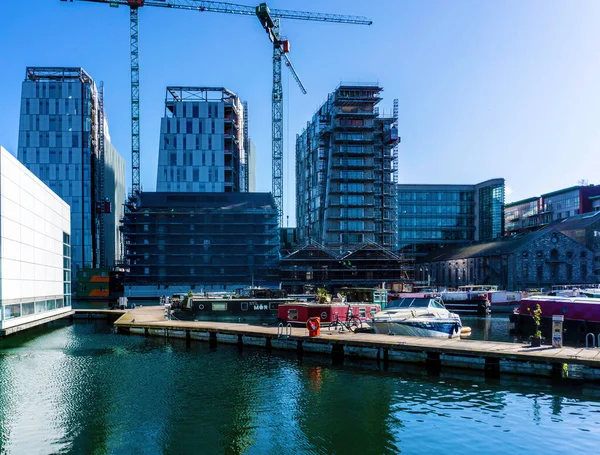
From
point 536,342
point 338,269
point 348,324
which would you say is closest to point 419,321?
point 348,324

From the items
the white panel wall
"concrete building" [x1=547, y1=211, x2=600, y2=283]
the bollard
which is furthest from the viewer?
"concrete building" [x1=547, y1=211, x2=600, y2=283]

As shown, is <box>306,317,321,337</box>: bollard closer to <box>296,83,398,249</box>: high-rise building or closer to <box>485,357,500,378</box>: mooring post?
<box>485,357,500,378</box>: mooring post

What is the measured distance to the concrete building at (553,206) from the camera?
500 feet

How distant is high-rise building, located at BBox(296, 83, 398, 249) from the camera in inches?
5743

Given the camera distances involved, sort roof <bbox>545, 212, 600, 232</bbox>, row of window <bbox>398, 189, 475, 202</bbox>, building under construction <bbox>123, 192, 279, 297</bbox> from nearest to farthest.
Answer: roof <bbox>545, 212, 600, 232</bbox> → building under construction <bbox>123, 192, 279, 297</bbox> → row of window <bbox>398, 189, 475, 202</bbox>

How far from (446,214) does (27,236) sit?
14025 centimetres

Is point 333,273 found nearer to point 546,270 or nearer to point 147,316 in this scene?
point 546,270

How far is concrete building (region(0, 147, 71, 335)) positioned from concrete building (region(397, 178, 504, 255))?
383 ft

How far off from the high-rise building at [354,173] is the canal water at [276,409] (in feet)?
338

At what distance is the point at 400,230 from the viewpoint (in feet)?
557

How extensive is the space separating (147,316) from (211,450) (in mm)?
50355

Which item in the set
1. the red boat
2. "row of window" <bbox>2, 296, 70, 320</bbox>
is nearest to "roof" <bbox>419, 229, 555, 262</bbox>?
the red boat

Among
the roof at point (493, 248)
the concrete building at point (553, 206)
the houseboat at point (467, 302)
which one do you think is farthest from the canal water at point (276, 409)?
the concrete building at point (553, 206)

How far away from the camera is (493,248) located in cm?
12700
